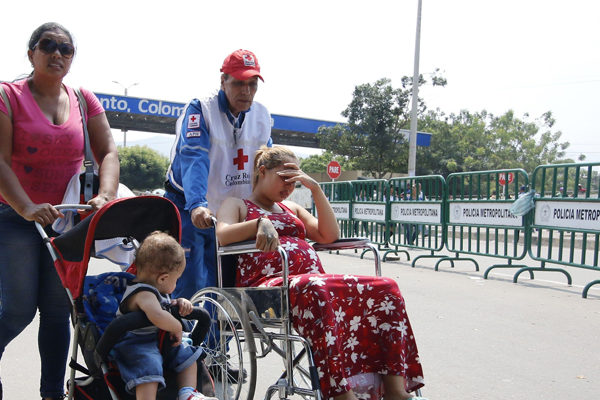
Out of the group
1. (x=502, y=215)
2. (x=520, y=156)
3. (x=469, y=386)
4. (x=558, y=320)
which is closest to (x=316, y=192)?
(x=469, y=386)

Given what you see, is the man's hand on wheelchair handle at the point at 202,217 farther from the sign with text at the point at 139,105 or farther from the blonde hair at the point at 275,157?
the sign with text at the point at 139,105

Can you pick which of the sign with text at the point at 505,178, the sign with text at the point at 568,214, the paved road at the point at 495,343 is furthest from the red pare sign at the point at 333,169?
the sign with text at the point at 568,214

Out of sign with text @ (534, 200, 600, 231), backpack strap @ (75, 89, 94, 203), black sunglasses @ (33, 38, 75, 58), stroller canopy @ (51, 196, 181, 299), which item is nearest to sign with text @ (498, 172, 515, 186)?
sign with text @ (534, 200, 600, 231)

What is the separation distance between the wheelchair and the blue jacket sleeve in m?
0.39

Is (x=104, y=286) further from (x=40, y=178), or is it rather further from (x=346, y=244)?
(x=346, y=244)

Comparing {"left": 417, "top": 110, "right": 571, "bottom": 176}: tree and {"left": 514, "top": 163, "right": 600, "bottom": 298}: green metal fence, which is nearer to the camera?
{"left": 514, "top": 163, "right": 600, "bottom": 298}: green metal fence

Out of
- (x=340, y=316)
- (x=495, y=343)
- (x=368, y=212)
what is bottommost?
(x=495, y=343)

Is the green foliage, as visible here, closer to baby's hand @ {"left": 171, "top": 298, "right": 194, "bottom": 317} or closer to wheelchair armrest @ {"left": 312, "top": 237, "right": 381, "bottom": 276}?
wheelchair armrest @ {"left": 312, "top": 237, "right": 381, "bottom": 276}

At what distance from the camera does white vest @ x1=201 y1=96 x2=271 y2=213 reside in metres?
3.79

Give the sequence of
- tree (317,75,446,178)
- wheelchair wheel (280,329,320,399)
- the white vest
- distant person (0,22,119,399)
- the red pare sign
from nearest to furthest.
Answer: wheelchair wheel (280,329,320,399) → distant person (0,22,119,399) → the white vest → the red pare sign → tree (317,75,446,178)

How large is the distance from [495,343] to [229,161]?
114 inches

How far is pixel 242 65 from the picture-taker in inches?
139

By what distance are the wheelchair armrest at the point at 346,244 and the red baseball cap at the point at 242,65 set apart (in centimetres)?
107

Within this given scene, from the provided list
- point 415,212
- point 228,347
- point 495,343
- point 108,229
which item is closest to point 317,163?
point 415,212
